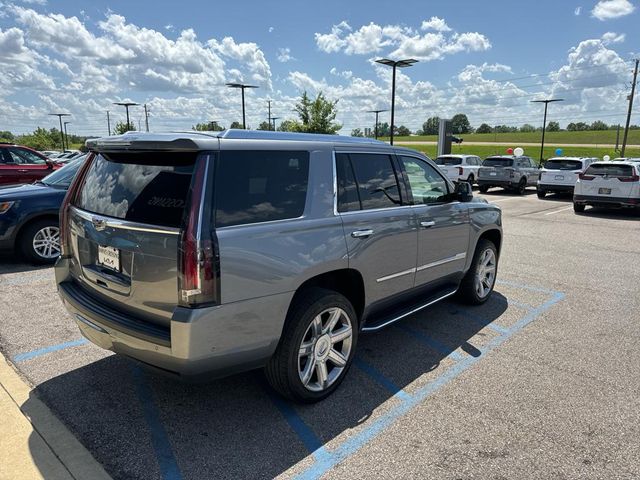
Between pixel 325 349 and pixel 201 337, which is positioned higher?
pixel 201 337

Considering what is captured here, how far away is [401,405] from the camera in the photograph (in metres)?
3.26

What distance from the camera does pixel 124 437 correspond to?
112 inches

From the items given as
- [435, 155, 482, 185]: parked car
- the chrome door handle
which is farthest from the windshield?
[435, 155, 482, 185]: parked car

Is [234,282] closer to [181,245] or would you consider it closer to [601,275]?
[181,245]

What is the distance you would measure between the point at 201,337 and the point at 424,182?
9.05ft

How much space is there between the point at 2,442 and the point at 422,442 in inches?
99.4

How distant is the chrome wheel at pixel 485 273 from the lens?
521cm

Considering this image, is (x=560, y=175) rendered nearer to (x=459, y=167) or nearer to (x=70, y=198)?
(x=459, y=167)

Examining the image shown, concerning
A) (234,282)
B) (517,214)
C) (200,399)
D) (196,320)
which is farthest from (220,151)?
(517,214)

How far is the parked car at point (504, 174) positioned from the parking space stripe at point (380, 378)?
18.7 meters

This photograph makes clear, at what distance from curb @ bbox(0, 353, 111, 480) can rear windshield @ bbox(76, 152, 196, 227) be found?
137 centimetres

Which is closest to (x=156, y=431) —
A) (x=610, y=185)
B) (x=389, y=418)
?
(x=389, y=418)

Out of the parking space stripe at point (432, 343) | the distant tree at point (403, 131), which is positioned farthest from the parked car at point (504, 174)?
the distant tree at point (403, 131)

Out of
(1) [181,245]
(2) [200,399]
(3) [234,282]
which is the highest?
(1) [181,245]
